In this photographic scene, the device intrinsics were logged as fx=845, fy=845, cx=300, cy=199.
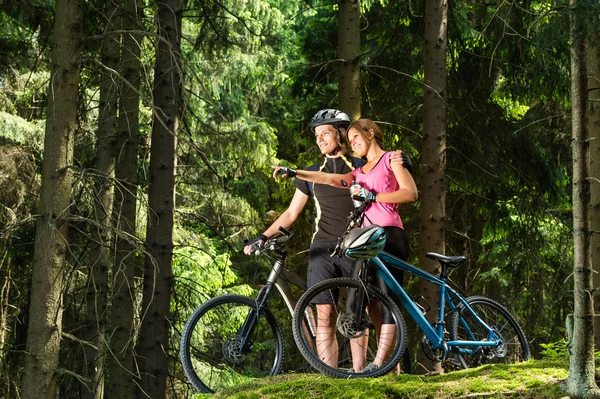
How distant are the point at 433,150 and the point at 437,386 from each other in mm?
3696

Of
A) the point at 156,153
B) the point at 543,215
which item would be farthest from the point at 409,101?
the point at 156,153

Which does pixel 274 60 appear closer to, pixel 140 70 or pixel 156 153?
pixel 140 70

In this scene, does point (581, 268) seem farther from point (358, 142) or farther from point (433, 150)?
point (433, 150)

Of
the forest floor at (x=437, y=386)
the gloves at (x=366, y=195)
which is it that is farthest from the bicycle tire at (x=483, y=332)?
the gloves at (x=366, y=195)

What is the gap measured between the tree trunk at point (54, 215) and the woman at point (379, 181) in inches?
78.5

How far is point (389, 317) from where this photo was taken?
5879 millimetres

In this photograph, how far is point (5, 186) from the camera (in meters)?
12.7

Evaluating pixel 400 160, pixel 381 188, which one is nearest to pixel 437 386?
pixel 381 188

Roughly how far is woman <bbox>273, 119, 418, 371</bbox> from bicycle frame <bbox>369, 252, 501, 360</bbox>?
0.10 m

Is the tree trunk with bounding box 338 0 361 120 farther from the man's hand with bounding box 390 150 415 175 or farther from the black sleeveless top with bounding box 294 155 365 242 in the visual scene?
the man's hand with bounding box 390 150 415 175

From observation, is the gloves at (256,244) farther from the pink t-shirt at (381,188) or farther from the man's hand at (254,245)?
the pink t-shirt at (381,188)

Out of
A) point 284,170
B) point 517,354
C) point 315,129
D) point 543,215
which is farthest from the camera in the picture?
point 543,215

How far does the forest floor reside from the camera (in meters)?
5.27

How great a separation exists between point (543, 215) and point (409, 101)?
2449mm
